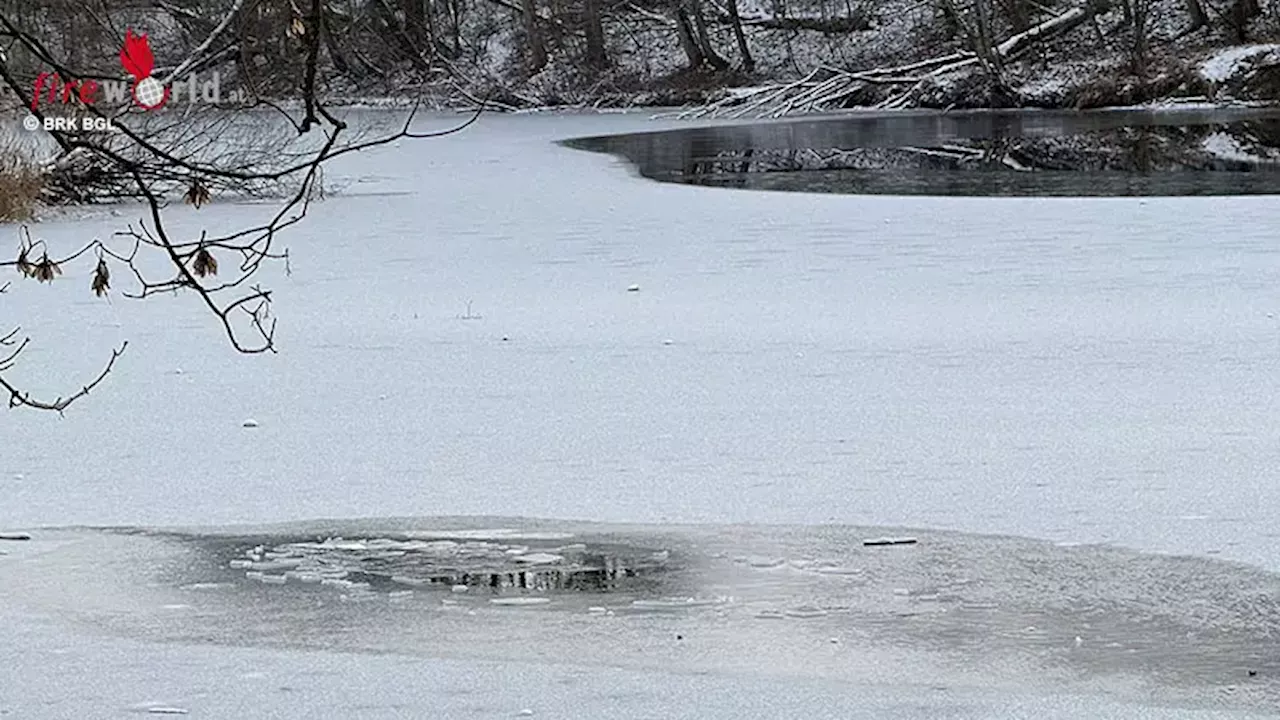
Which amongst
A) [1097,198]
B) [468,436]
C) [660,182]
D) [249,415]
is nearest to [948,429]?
[468,436]

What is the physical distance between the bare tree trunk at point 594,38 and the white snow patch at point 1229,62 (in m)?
12.6

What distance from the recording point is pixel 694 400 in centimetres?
720

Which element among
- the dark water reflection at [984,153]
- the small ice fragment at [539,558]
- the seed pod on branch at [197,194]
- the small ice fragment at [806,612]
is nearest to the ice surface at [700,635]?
the small ice fragment at [806,612]

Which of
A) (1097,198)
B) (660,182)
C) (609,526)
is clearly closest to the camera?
(609,526)

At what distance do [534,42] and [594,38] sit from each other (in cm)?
115

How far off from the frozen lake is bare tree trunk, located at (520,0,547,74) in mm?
26972

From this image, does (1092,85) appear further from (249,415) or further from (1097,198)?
(249,415)

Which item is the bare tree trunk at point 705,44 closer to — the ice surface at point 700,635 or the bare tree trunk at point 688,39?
the bare tree trunk at point 688,39

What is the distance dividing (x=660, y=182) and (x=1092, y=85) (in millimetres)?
15023

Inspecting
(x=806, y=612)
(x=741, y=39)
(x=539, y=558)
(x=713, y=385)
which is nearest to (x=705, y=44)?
(x=741, y=39)

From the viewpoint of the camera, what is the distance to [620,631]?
4.30m

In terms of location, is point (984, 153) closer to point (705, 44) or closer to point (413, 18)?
point (705, 44)

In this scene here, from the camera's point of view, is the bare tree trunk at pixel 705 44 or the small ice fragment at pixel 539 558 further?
the bare tree trunk at pixel 705 44

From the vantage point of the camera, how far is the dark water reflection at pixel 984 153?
56.4ft
